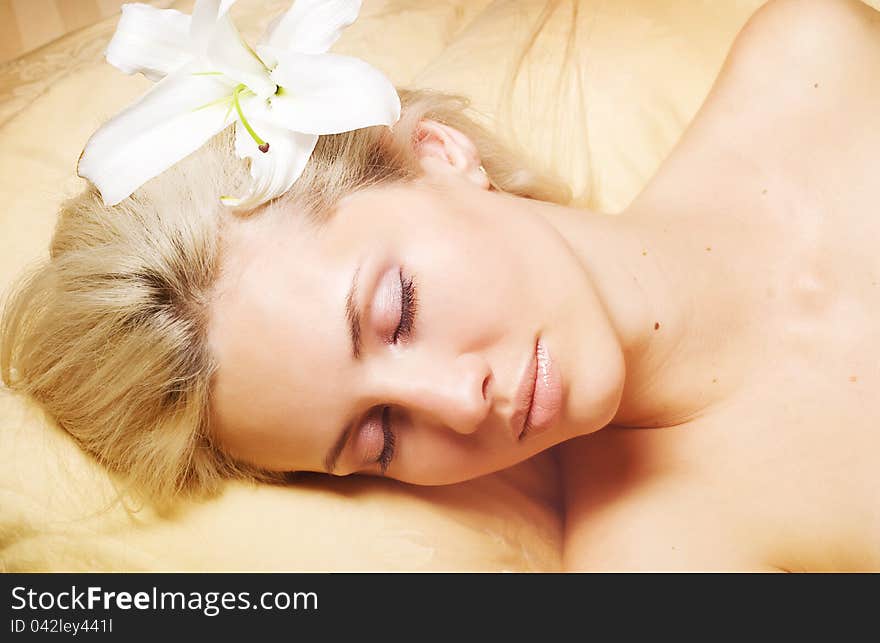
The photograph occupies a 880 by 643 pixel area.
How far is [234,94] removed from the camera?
→ 124cm

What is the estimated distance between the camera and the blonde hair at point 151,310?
129 centimetres

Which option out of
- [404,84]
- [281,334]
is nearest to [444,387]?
[281,334]

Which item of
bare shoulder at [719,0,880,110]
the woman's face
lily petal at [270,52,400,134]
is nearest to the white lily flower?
lily petal at [270,52,400,134]

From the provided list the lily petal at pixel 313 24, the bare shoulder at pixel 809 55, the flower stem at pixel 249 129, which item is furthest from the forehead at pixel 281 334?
the bare shoulder at pixel 809 55

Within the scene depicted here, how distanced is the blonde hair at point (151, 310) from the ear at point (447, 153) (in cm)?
4

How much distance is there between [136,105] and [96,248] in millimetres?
237

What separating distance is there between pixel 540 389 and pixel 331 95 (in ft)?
1.53

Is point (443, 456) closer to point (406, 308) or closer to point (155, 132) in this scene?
point (406, 308)

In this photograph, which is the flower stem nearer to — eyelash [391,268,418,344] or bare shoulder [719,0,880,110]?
eyelash [391,268,418,344]

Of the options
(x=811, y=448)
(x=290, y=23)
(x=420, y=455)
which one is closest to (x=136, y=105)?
(x=290, y=23)

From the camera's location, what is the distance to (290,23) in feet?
4.08

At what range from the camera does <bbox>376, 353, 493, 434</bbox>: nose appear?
119cm

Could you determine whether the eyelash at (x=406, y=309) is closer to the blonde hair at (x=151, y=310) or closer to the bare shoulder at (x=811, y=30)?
the blonde hair at (x=151, y=310)
